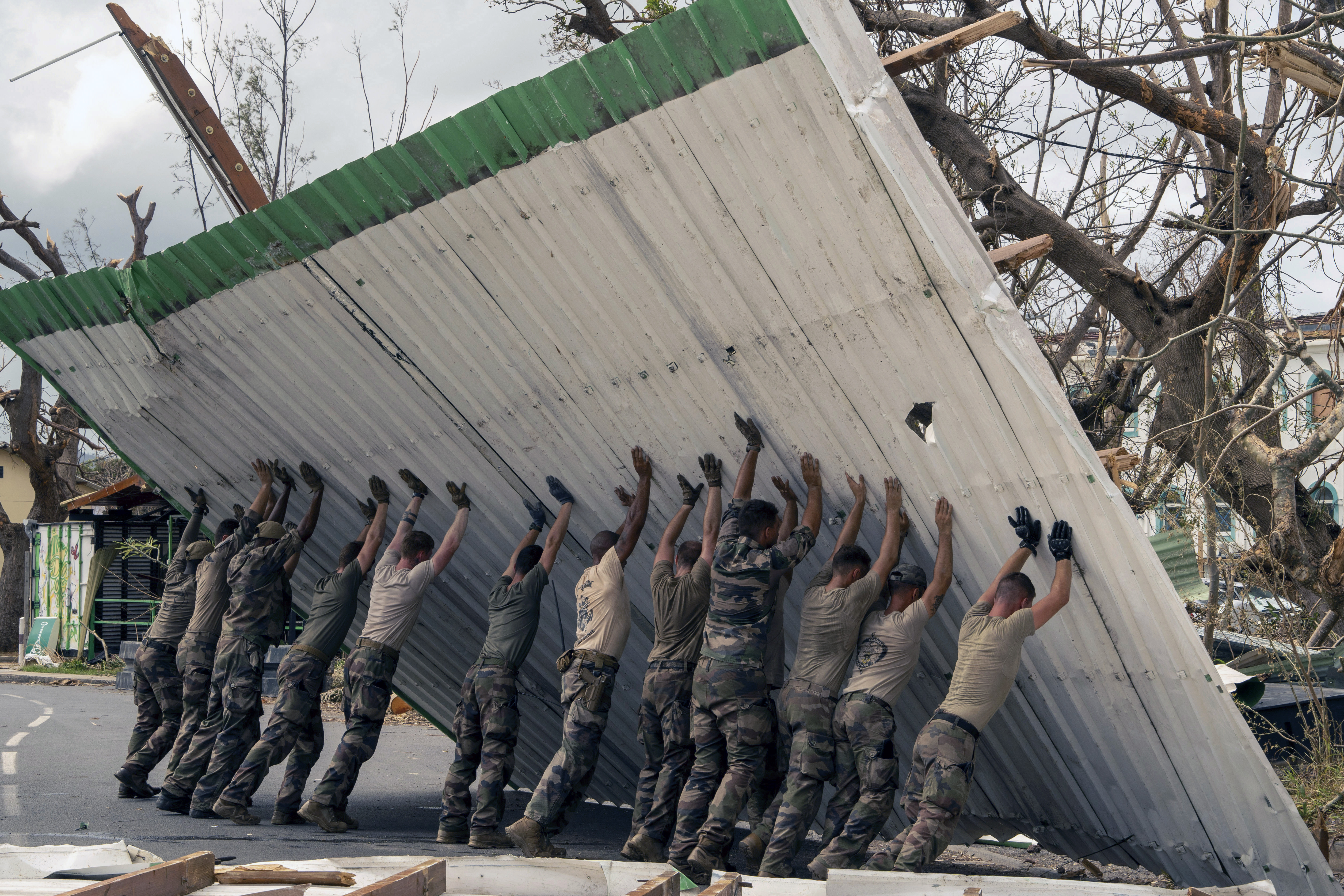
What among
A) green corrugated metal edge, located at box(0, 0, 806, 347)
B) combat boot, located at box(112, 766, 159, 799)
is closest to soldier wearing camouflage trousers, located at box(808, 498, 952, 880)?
green corrugated metal edge, located at box(0, 0, 806, 347)

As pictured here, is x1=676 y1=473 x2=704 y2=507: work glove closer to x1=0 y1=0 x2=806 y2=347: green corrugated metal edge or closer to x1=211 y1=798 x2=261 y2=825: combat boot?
x1=0 y1=0 x2=806 y2=347: green corrugated metal edge

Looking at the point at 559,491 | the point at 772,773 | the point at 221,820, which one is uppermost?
the point at 559,491

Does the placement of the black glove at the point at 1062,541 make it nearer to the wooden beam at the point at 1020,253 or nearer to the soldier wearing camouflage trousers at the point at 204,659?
the wooden beam at the point at 1020,253

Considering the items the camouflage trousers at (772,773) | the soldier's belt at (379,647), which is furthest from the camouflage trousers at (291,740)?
the camouflage trousers at (772,773)

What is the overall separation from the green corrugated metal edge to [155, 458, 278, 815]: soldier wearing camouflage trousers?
66.8 inches

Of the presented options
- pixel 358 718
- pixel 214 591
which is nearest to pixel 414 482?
pixel 358 718

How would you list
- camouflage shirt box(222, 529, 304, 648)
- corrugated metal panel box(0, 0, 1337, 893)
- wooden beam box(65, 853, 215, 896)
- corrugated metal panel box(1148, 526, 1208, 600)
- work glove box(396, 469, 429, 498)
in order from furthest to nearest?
corrugated metal panel box(1148, 526, 1208, 600) < camouflage shirt box(222, 529, 304, 648) < work glove box(396, 469, 429, 498) < corrugated metal panel box(0, 0, 1337, 893) < wooden beam box(65, 853, 215, 896)

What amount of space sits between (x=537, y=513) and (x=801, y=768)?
7.29 ft

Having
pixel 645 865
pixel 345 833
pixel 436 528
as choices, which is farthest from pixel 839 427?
pixel 345 833

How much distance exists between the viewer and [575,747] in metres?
5.90

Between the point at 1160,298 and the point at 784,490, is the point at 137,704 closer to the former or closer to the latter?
the point at 784,490

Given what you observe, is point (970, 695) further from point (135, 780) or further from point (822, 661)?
point (135, 780)

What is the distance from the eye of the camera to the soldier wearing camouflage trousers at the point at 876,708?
5191mm

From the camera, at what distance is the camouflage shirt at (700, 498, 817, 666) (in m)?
5.34
